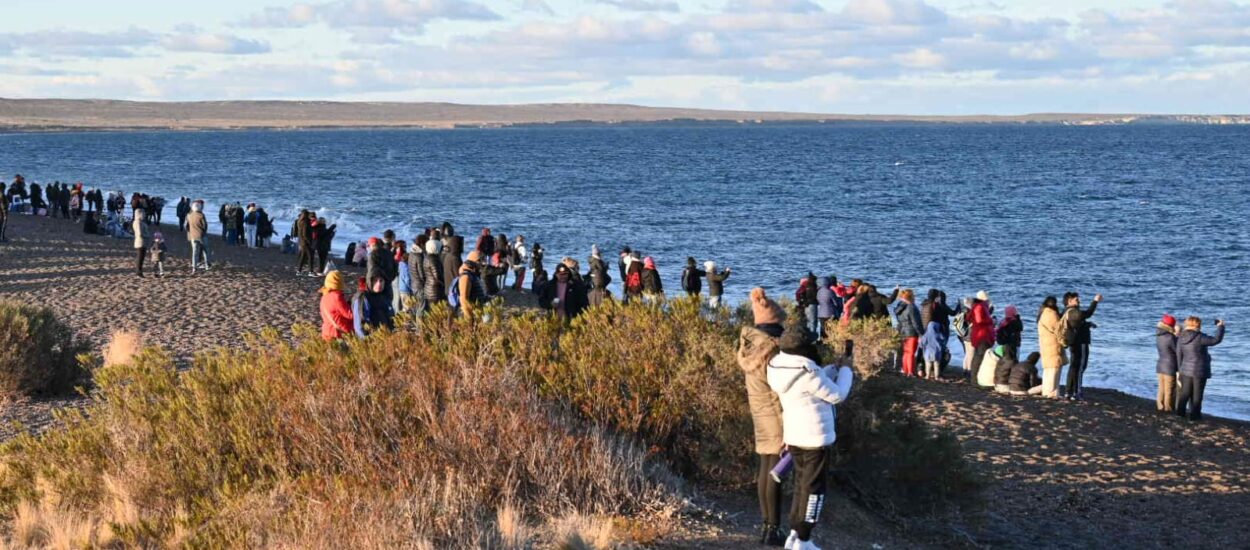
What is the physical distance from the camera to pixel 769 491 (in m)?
7.06

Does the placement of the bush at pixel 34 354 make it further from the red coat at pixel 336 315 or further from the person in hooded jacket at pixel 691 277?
the person in hooded jacket at pixel 691 277

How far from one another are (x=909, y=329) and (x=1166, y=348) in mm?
3185

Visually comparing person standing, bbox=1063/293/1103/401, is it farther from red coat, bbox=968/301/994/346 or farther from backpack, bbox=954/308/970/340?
backpack, bbox=954/308/970/340

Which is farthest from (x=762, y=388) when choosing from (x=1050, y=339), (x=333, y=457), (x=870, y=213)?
(x=870, y=213)

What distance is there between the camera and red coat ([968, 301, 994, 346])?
16422 millimetres

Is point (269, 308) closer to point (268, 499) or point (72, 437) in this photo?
point (72, 437)

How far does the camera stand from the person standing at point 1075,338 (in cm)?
1494

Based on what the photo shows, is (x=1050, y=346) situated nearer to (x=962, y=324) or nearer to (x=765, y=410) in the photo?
(x=962, y=324)

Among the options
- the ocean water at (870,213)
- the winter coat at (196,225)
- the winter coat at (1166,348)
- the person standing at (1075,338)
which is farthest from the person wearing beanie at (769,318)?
the winter coat at (196,225)

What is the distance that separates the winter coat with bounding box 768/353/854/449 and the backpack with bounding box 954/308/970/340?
1162 cm

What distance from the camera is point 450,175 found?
289ft

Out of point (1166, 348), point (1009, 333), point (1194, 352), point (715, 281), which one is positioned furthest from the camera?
point (715, 281)

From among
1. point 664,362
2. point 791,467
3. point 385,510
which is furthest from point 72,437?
point 791,467

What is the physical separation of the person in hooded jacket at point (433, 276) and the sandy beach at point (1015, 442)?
9.69 feet
